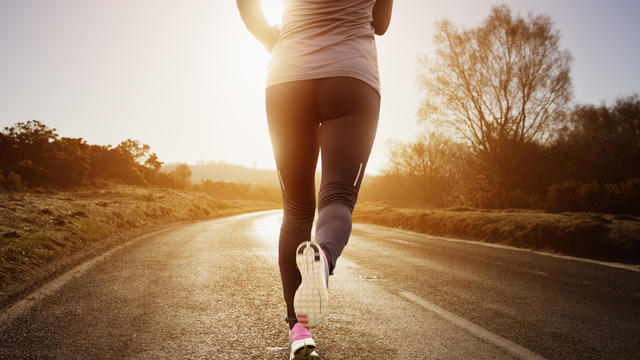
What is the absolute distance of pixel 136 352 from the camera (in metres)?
1.96

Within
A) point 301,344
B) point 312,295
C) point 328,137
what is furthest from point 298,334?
point 328,137

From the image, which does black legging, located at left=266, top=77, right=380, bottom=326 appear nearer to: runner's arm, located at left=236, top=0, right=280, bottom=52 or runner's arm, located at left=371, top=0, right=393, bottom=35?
runner's arm, located at left=236, top=0, right=280, bottom=52

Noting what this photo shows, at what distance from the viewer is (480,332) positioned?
235cm

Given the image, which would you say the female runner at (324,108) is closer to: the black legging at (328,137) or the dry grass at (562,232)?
the black legging at (328,137)

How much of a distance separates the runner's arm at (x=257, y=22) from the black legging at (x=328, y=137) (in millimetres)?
318

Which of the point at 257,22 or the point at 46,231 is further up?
the point at 257,22

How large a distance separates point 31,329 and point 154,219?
1410 centimetres

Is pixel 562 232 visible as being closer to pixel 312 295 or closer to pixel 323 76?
pixel 323 76

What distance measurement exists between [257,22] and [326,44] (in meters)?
0.40

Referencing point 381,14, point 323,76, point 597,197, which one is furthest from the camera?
point 597,197

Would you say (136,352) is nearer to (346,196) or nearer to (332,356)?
(332,356)

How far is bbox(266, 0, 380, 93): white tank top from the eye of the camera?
1441 millimetres

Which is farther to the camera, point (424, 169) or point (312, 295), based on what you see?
point (424, 169)

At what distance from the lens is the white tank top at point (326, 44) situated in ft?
4.73
